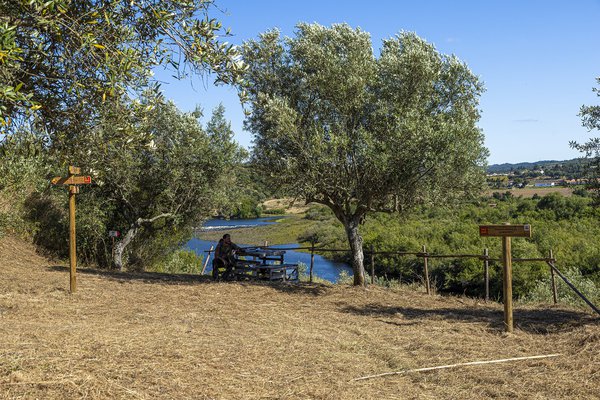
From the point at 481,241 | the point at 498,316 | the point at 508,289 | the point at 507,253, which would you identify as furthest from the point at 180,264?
the point at 481,241

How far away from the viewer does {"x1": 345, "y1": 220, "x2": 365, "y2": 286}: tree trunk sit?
51.9 feet

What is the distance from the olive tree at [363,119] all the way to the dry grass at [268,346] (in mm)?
3066

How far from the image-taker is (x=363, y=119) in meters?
14.9

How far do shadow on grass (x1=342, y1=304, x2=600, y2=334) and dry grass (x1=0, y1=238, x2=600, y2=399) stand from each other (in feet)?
0.09

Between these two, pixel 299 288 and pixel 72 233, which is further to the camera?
pixel 299 288

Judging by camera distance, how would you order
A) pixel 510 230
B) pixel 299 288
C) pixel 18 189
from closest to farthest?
pixel 510 230
pixel 299 288
pixel 18 189

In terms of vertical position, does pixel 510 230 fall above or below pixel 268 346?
above

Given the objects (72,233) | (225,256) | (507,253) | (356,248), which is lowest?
(225,256)

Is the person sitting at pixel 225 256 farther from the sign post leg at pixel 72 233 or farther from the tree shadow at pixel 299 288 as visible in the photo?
the sign post leg at pixel 72 233

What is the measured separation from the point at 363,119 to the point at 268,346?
8329 mm

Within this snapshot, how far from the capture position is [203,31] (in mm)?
6312

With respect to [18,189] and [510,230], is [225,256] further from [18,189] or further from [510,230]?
[510,230]

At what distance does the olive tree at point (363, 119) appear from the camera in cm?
1377

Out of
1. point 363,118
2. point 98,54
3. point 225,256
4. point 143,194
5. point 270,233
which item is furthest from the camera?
point 270,233
